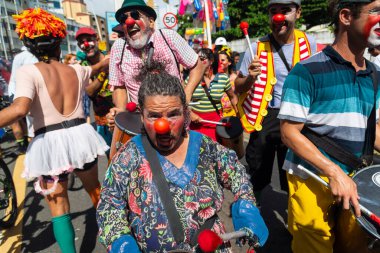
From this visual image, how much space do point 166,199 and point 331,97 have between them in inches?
40.7

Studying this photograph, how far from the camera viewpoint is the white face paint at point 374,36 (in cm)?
165

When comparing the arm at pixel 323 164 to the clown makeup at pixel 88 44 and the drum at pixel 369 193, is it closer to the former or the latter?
the drum at pixel 369 193

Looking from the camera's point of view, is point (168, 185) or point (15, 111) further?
point (15, 111)

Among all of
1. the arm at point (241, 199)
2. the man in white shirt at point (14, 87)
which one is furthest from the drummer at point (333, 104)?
the man in white shirt at point (14, 87)

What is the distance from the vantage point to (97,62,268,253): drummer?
5.11 ft

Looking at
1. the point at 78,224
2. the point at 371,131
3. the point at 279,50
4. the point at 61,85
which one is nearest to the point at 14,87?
the point at 78,224

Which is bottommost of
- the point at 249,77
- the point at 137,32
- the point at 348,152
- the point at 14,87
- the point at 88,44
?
the point at 14,87

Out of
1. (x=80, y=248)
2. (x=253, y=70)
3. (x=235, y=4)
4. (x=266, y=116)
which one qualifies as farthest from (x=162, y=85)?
(x=235, y=4)

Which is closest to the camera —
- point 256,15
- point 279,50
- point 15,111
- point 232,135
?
point 15,111

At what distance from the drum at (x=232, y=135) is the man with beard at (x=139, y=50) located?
3.06 ft

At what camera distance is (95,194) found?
113 inches

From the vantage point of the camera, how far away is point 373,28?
1655 millimetres

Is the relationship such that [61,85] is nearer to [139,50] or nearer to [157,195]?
[139,50]

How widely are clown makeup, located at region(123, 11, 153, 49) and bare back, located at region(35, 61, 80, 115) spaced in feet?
1.78
